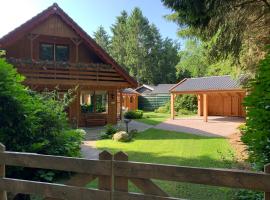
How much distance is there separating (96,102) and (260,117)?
17427 millimetres

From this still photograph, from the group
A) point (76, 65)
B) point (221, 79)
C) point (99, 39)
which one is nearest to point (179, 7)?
point (76, 65)

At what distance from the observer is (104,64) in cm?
1992

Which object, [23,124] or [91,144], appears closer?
[23,124]

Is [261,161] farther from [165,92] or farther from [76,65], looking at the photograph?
[165,92]

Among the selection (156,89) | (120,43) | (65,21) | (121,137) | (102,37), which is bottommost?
(121,137)

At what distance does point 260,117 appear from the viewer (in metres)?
4.43

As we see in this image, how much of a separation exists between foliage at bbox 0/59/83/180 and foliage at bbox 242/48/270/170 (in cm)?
387

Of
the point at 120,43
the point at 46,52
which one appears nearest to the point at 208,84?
the point at 46,52

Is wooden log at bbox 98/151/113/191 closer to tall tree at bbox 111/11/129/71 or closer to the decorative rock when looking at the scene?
the decorative rock

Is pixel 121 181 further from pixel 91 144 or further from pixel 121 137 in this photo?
pixel 121 137

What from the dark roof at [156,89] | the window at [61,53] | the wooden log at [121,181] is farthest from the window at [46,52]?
the dark roof at [156,89]

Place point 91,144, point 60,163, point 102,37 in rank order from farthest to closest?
1. point 102,37
2. point 91,144
3. point 60,163

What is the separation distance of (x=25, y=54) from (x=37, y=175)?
44.9 feet

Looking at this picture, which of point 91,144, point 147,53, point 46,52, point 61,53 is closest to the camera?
point 91,144
